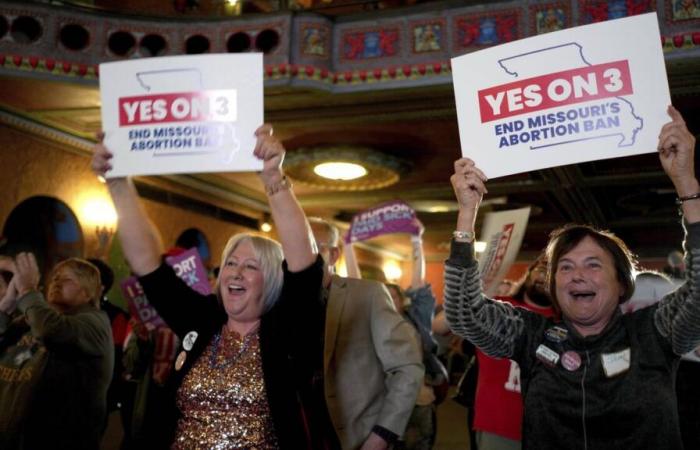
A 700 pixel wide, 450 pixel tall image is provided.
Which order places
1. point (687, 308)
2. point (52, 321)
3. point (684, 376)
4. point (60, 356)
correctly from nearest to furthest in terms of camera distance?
point (687, 308) < point (684, 376) < point (52, 321) < point (60, 356)

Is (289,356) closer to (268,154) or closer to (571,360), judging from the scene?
Result: (268,154)

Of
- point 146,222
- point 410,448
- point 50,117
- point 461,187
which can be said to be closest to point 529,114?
point 461,187

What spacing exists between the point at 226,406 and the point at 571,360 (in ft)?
3.18

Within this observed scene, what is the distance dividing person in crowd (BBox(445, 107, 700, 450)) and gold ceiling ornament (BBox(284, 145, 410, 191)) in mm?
6599

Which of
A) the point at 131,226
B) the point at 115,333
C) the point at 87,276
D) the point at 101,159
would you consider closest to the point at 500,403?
the point at 131,226

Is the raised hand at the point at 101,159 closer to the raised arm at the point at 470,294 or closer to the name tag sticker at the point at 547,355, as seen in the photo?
the raised arm at the point at 470,294

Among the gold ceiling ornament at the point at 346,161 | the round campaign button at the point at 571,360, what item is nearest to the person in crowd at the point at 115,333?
the round campaign button at the point at 571,360

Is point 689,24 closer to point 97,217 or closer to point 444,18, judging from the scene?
point 444,18

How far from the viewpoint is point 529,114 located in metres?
1.89

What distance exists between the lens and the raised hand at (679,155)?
165 cm

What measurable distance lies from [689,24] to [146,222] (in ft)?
18.3

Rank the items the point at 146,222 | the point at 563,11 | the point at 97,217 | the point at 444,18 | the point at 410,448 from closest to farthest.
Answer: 1. the point at 146,222
2. the point at 410,448
3. the point at 563,11
4. the point at 444,18
5. the point at 97,217

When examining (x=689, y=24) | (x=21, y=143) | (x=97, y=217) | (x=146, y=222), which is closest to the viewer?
(x=146, y=222)

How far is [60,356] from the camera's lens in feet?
10.1
